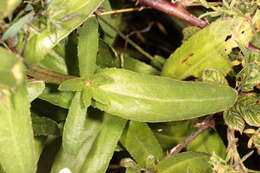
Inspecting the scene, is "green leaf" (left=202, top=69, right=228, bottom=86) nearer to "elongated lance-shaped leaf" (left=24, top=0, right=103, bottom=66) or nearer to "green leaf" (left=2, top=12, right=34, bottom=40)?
"elongated lance-shaped leaf" (left=24, top=0, right=103, bottom=66)

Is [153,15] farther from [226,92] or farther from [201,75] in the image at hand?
[226,92]

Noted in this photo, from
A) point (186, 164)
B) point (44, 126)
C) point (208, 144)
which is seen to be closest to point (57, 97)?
point (44, 126)

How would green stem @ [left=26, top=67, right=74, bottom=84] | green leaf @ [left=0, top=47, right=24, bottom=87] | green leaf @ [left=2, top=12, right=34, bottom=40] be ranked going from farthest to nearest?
green stem @ [left=26, top=67, right=74, bottom=84], green leaf @ [left=2, top=12, right=34, bottom=40], green leaf @ [left=0, top=47, right=24, bottom=87]

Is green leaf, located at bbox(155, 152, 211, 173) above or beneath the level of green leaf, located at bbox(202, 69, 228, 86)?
beneath

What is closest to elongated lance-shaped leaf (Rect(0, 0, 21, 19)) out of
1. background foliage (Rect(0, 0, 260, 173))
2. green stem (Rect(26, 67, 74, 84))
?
background foliage (Rect(0, 0, 260, 173))

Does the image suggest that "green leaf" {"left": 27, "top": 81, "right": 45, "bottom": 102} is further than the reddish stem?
No

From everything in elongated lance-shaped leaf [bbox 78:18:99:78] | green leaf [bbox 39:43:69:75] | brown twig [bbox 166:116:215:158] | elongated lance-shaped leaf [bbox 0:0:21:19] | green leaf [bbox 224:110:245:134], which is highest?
elongated lance-shaped leaf [bbox 0:0:21:19]
